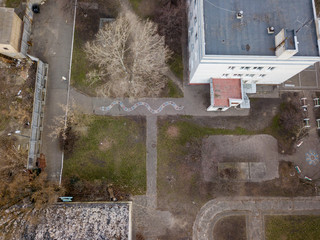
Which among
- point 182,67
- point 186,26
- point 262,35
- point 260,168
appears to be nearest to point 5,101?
point 182,67

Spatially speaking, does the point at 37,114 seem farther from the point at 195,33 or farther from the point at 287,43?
the point at 287,43

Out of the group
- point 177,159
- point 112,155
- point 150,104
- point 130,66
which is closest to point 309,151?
point 177,159

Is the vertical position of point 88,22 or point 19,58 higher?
point 88,22

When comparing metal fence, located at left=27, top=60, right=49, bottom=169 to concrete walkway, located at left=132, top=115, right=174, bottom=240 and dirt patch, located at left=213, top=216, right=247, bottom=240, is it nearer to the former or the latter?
concrete walkway, located at left=132, top=115, right=174, bottom=240

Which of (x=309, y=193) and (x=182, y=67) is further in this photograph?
(x=182, y=67)

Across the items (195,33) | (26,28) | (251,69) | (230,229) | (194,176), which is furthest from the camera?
(26,28)

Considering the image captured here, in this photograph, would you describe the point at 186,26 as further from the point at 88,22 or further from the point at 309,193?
the point at 309,193

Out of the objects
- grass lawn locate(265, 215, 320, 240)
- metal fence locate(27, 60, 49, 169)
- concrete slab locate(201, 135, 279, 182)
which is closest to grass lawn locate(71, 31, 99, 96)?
metal fence locate(27, 60, 49, 169)
